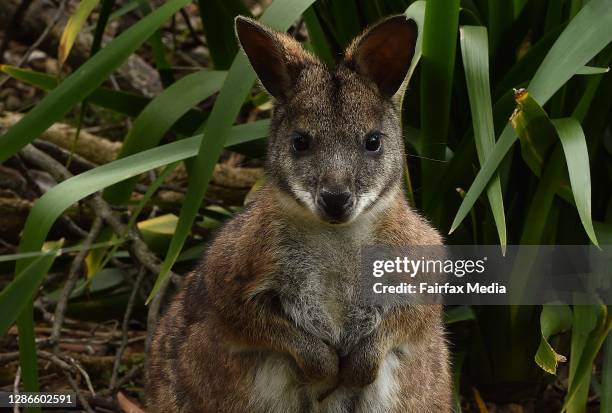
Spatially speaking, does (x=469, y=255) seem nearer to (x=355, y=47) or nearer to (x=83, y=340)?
(x=355, y=47)

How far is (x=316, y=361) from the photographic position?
334cm

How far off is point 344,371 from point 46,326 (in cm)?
245

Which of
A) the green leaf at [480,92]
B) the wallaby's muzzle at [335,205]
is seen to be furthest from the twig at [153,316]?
the green leaf at [480,92]

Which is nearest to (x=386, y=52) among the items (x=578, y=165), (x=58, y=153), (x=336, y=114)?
(x=336, y=114)

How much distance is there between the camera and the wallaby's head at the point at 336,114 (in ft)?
10.6

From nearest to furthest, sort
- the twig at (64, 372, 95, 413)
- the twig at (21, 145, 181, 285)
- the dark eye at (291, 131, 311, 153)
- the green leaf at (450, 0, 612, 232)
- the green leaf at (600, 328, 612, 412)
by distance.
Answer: the dark eye at (291, 131, 311, 153) < the green leaf at (450, 0, 612, 232) < the green leaf at (600, 328, 612, 412) < the twig at (64, 372, 95, 413) < the twig at (21, 145, 181, 285)

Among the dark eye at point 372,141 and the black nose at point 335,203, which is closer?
the black nose at point 335,203

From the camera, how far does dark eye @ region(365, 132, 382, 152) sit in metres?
3.35

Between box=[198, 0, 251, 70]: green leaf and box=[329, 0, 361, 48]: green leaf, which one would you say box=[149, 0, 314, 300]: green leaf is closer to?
box=[329, 0, 361, 48]: green leaf

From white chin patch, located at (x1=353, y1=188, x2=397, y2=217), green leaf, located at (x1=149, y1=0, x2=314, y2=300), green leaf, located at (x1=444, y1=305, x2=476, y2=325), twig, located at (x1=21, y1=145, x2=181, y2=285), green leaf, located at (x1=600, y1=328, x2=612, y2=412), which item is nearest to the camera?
white chin patch, located at (x1=353, y1=188, x2=397, y2=217)

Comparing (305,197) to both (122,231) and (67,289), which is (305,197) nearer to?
(122,231)

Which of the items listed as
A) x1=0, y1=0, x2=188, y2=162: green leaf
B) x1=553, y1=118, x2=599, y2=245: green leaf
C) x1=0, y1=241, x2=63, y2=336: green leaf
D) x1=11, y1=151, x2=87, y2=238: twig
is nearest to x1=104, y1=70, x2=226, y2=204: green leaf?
x1=0, y1=0, x2=188, y2=162: green leaf

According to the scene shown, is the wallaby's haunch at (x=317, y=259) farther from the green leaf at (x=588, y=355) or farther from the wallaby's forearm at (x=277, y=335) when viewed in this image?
the green leaf at (x=588, y=355)

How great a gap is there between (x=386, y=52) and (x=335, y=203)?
24.5 inches
